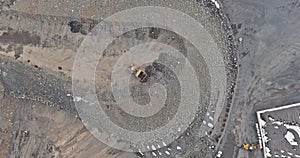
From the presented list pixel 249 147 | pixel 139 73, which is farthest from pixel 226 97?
pixel 139 73

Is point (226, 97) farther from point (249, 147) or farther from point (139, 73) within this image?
point (139, 73)

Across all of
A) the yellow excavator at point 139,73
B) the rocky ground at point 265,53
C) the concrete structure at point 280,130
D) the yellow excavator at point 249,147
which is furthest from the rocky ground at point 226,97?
the yellow excavator at point 139,73

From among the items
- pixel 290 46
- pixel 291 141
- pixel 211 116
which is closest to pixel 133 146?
pixel 211 116

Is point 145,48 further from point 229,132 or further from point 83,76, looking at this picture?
point 229,132

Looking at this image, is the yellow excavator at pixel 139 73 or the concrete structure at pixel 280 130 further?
the concrete structure at pixel 280 130

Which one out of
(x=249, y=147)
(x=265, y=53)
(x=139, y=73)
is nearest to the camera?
(x=139, y=73)

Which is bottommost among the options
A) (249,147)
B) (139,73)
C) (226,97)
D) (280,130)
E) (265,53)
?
(249,147)

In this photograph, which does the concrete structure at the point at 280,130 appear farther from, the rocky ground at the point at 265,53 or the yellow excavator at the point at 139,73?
the yellow excavator at the point at 139,73

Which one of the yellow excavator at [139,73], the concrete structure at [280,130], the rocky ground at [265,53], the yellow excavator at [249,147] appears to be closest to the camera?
the yellow excavator at [139,73]

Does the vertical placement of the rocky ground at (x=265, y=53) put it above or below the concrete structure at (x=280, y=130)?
above

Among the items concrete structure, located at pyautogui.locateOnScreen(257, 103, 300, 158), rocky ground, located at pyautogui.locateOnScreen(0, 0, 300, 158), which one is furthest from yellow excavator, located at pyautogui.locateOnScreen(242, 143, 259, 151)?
concrete structure, located at pyautogui.locateOnScreen(257, 103, 300, 158)
